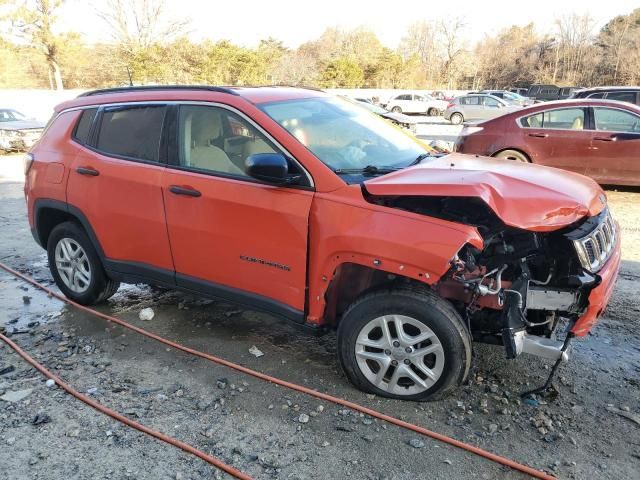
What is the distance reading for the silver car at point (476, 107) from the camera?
24.7m

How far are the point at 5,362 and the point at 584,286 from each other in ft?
12.6

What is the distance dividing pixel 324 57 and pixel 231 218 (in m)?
47.9

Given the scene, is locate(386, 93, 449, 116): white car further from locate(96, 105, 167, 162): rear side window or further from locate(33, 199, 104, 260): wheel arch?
locate(96, 105, 167, 162): rear side window

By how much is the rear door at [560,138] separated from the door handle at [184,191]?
21.8 feet

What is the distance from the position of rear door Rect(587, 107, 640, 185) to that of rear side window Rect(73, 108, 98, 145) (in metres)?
7.30

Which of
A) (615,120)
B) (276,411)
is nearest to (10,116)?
(615,120)

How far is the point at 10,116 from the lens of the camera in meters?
17.1

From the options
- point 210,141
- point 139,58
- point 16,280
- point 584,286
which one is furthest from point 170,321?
point 139,58

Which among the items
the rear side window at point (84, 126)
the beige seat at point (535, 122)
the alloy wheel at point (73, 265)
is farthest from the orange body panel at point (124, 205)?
the beige seat at point (535, 122)

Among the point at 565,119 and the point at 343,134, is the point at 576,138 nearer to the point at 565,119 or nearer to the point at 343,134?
the point at 565,119

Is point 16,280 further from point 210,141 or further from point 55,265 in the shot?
point 210,141

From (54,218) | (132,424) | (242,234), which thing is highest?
(242,234)

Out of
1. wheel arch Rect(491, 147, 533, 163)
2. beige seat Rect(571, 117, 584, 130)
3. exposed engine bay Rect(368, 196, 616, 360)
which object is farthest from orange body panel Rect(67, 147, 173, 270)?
beige seat Rect(571, 117, 584, 130)

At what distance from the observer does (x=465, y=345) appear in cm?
286
